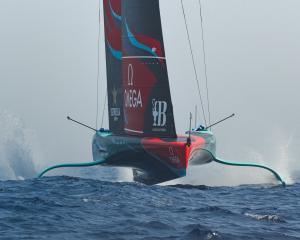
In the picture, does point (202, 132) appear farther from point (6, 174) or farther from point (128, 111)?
point (6, 174)

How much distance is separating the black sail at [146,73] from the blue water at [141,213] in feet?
7.82

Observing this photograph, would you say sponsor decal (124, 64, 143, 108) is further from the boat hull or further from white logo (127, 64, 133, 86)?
the boat hull

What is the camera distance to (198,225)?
11.0 meters

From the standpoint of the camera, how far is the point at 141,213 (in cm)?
1241

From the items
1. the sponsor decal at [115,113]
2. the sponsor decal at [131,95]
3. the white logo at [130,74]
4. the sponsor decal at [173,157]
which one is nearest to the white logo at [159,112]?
the sponsor decal at [131,95]

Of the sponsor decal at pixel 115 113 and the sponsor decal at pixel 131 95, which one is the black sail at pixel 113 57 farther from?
the sponsor decal at pixel 131 95

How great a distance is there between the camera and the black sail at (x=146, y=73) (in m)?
18.5

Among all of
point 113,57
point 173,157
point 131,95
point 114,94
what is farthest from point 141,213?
point 113,57

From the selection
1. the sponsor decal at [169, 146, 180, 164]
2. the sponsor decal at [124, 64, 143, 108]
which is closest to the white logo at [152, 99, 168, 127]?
the sponsor decal at [124, 64, 143, 108]

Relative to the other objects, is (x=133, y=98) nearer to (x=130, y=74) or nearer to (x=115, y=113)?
(x=130, y=74)

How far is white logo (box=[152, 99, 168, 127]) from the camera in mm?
18438

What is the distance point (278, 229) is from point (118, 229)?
117 inches

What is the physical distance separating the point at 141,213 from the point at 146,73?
7.15m

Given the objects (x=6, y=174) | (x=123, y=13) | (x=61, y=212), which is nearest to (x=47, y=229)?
(x=61, y=212)
